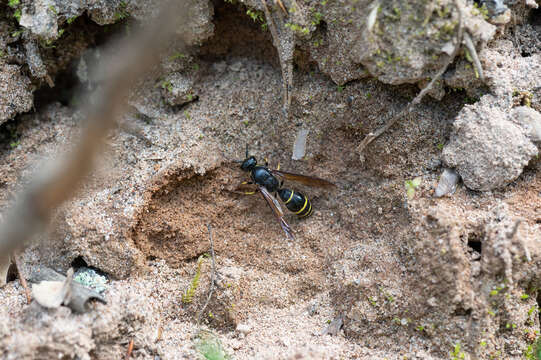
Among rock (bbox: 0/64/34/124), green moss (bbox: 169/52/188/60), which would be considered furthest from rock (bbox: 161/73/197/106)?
rock (bbox: 0/64/34/124)

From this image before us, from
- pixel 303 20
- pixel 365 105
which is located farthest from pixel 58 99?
pixel 365 105

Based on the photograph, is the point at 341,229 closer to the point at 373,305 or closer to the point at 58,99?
the point at 373,305

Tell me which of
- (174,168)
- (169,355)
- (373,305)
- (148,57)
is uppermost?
(148,57)

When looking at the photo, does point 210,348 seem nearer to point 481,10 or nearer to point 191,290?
point 191,290

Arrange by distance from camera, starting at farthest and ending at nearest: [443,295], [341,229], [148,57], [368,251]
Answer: [341,229], [368,251], [443,295], [148,57]

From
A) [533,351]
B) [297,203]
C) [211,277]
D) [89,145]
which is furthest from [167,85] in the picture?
[533,351]

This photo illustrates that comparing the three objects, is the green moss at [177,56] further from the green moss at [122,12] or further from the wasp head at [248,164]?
the wasp head at [248,164]

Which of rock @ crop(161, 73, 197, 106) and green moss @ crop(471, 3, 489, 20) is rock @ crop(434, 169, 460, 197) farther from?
rock @ crop(161, 73, 197, 106)
